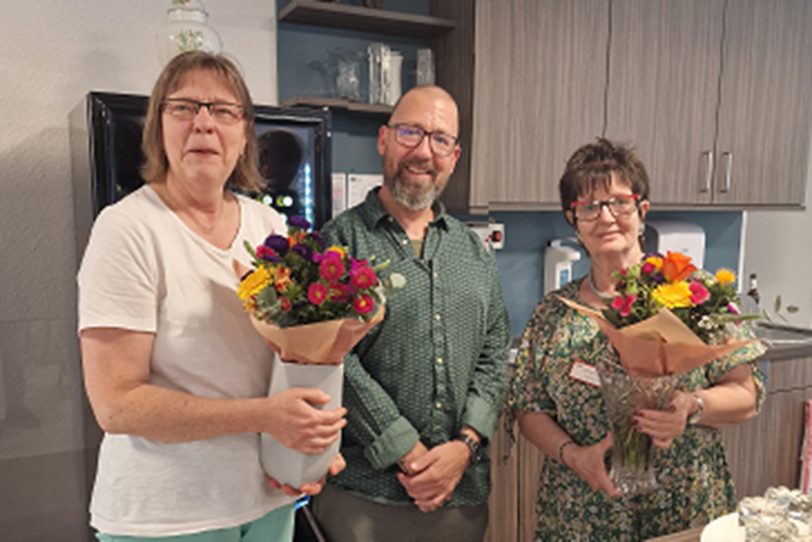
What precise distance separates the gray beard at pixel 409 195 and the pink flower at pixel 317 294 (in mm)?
602

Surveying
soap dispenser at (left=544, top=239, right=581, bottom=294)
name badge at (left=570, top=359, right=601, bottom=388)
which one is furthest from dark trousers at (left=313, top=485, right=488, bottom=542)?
soap dispenser at (left=544, top=239, right=581, bottom=294)

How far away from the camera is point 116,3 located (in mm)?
2215

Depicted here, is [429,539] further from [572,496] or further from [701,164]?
[701,164]

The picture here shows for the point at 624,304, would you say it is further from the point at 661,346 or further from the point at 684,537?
the point at 684,537

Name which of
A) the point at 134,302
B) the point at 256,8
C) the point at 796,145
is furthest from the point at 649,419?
the point at 796,145

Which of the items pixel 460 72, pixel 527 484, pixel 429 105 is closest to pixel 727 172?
pixel 460 72

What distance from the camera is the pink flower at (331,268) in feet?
3.46

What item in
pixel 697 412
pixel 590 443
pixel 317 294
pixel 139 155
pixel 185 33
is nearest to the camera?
pixel 317 294

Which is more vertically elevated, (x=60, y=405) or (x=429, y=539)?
(x=60, y=405)

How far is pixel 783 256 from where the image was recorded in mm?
3795

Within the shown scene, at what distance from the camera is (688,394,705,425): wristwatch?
1322 mm

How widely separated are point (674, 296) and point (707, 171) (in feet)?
6.85

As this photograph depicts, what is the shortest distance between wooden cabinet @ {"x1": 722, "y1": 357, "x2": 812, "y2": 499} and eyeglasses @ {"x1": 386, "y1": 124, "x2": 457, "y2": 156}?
2.04 metres

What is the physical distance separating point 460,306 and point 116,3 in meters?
1.69
